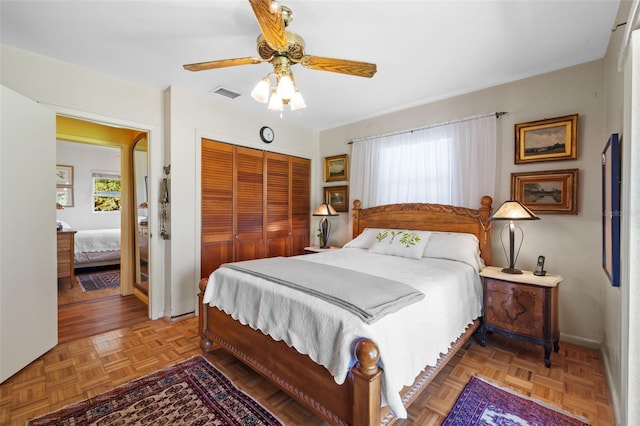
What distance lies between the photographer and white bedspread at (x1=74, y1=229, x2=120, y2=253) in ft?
17.1

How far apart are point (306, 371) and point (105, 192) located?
765 centimetres

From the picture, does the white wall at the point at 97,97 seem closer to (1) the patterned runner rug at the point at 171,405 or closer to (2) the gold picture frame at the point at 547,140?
(1) the patterned runner rug at the point at 171,405

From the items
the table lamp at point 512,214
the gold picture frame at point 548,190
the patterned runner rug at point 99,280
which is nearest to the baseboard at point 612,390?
the table lamp at point 512,214

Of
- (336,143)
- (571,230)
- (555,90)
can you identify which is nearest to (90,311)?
(336,143)

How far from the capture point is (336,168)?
4.48m

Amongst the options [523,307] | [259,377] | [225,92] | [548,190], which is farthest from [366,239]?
[225,92]

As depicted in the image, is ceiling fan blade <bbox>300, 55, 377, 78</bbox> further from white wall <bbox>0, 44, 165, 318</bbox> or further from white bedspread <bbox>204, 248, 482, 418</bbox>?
white wall <bbox>0, 44, 165, 318</bbox>

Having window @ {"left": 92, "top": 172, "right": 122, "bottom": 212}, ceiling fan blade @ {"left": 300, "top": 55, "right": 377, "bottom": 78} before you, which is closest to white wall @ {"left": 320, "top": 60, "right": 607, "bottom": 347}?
ceiling fan blade @ {"left": 300, "top": 55, "right": 377, "bottom": 78}

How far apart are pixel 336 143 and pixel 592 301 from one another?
3516 mm

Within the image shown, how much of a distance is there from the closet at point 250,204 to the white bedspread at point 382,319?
1.27 meters

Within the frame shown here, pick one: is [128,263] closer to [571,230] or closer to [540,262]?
[540,262]

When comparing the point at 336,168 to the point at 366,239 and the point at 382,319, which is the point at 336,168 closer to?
the point at 366,239

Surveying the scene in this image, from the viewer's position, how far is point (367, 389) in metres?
1.21

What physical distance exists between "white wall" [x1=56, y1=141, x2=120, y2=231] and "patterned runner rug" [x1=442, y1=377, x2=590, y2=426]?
8119 millimetres
